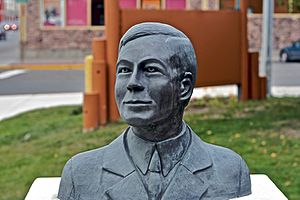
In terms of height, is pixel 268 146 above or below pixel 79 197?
below

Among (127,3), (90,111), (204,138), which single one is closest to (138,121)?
(204,138)

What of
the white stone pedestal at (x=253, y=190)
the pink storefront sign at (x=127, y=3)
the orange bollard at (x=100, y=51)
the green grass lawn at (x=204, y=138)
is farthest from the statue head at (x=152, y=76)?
the pink storefront sign at (x=127, y=3)

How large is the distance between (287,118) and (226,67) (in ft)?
5.57

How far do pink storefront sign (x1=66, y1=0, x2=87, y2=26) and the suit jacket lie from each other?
69.8 ft

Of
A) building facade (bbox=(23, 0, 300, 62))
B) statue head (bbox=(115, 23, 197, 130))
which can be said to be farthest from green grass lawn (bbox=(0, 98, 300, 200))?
building facade (bbox=(23, 0, 300, 62))

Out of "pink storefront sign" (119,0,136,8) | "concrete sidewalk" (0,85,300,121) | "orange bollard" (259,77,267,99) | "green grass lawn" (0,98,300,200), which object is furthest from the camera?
"pink storefront sign" (119,0,136,8)

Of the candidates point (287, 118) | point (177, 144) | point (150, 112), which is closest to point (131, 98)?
point (150, 112)

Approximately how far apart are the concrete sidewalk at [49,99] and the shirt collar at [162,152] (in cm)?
810

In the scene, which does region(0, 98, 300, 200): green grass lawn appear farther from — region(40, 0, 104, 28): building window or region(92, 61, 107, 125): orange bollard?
region(40, 0, 104, 28): building window

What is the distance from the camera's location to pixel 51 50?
23719mm

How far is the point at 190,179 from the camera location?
2.76m

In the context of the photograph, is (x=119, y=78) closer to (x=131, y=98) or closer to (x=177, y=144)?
(x=131, y=98)

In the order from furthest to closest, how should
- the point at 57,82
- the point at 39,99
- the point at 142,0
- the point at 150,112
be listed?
the point at 142,0
the point at 57,82
the point at 39,99
the point at 150,112

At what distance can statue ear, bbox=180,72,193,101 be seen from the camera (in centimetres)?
274
